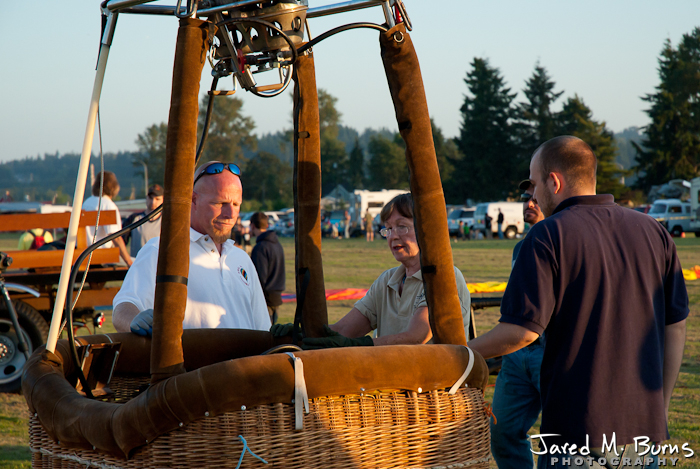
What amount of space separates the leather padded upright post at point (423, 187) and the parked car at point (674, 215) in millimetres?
32352

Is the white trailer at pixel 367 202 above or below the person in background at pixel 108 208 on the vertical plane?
above

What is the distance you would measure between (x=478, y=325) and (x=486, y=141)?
168ft

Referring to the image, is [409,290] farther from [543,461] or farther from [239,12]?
[239,12]

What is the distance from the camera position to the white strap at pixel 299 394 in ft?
4.44

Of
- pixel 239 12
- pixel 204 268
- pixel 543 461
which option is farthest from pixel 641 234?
pixel 204 268

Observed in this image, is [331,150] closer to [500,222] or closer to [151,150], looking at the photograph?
[151,150]

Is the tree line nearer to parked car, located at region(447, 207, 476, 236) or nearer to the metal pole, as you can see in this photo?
parked car, located at region(447, 207, 476, 236)

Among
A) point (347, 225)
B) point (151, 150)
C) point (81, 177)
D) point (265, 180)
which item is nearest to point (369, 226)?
point (347, 225)

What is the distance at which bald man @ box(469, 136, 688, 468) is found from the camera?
89.5 inches

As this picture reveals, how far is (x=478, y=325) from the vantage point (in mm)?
8977

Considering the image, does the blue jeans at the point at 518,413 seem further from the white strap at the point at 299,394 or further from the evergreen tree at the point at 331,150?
the evergreen tree at the point at 331,150

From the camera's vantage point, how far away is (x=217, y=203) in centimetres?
315

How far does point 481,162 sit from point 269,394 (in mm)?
57402

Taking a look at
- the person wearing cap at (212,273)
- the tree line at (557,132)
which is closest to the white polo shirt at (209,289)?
the person wearing cap at (212,273)
